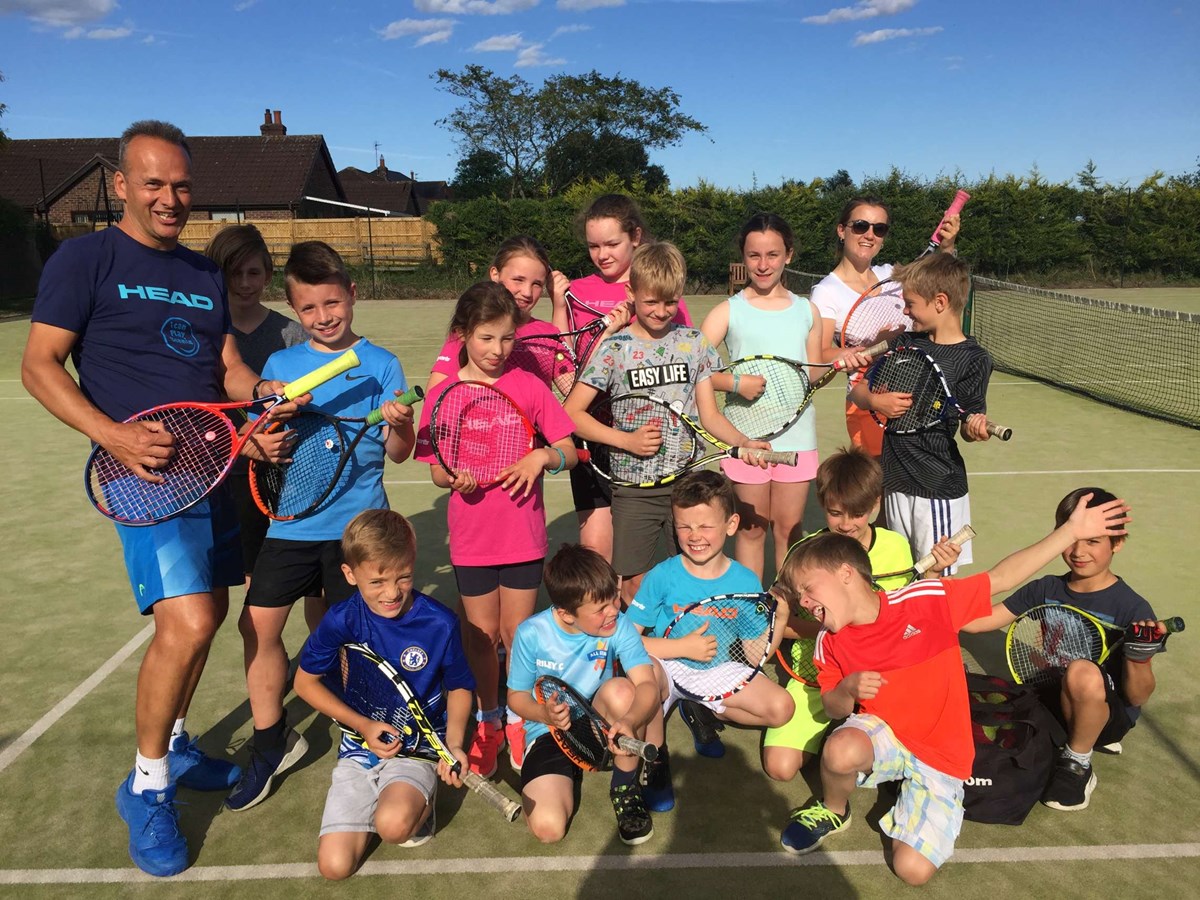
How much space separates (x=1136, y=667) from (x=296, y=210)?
4427cm

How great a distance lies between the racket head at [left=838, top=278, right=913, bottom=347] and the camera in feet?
16.3

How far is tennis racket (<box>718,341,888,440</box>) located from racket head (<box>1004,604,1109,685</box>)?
1.39m

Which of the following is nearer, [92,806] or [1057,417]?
[92,806]

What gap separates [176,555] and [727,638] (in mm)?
2073

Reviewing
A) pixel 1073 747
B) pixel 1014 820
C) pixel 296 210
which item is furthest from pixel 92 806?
pixel 296 210

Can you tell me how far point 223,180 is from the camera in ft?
142

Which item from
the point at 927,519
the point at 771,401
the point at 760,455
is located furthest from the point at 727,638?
the point at 771,401

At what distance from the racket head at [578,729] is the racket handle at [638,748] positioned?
0.15 m

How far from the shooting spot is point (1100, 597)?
3.66 meters

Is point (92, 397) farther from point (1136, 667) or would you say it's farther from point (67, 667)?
point (1136, 667)

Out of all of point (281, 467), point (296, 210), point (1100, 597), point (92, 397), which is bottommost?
point (1100, 597)

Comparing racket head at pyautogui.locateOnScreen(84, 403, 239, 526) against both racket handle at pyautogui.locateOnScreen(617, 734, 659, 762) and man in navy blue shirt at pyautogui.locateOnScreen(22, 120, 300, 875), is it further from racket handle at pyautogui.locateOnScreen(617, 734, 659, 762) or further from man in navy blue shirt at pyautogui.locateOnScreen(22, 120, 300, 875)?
racket handle at pyautogui.locateOnScreen(617, 734, 659, 762)

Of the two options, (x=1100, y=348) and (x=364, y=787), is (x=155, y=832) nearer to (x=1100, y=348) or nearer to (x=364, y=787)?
(x=364, y=787)

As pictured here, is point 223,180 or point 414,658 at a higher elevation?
point 223,180
